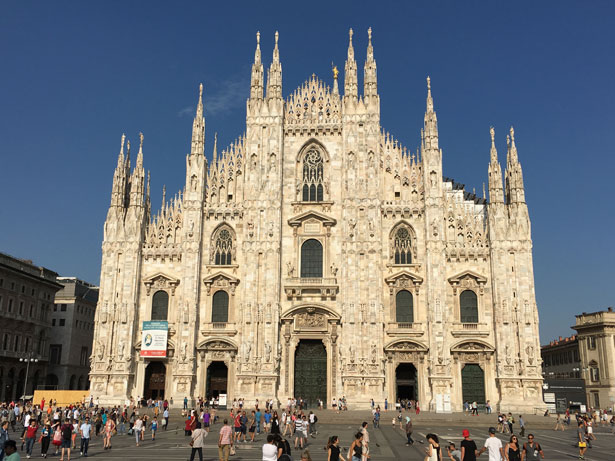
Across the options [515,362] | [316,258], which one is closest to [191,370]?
[316,258]

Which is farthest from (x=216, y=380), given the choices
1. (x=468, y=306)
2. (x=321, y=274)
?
(x=468, y=306)

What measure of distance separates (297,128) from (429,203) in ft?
40.2

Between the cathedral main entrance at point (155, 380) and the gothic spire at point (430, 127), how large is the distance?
26.5 m

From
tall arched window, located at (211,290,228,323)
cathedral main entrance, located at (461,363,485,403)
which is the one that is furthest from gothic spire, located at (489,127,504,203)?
tall arched window, located at (211,290,228,323)

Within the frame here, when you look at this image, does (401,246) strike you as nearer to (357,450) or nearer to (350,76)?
(350,76)

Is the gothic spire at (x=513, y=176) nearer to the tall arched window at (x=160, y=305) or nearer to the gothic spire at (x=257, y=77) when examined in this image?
the gothic spire at (x=257, y=77)

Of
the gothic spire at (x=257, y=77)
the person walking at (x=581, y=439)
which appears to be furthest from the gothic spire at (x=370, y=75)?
the person walking at (x=581, y=439)

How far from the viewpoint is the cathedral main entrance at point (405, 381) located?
42875 mm

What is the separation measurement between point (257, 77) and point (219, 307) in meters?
18.9

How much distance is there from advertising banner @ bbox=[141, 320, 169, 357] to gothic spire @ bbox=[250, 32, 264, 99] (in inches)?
768

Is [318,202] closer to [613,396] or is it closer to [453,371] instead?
[453,371]

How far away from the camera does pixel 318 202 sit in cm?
4584

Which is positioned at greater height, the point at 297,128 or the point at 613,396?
the point at 297,128

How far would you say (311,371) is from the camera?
144ft
